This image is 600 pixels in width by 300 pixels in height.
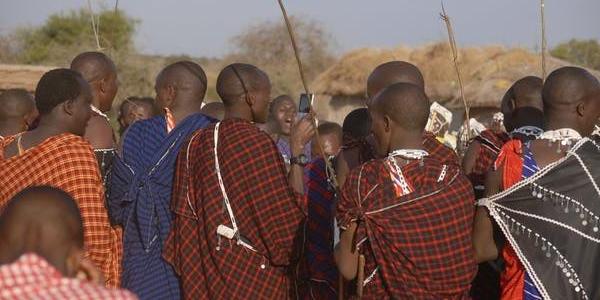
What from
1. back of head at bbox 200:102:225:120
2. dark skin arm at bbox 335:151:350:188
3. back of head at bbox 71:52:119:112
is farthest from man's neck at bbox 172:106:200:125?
back of head at bbox 200:102:225:120

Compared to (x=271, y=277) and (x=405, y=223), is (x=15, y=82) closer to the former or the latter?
(x=271, y=277)

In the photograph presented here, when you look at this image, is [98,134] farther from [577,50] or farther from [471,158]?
[577,50]

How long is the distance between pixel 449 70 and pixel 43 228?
15844 millimetres

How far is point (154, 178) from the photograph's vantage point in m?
5.09

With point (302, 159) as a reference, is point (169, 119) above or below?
above

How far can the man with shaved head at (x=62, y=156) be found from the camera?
453cm

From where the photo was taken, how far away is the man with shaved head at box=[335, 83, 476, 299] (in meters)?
3.96

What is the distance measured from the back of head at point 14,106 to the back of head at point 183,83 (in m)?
1.23

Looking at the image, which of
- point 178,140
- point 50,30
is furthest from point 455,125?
point 50,30

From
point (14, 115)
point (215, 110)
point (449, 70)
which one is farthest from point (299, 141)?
point (449, 70)

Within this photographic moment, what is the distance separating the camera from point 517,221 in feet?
13.5

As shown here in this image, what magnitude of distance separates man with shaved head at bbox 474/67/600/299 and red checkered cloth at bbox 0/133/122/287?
179 cm

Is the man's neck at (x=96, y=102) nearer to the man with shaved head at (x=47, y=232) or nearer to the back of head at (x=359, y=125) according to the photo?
the back of head at (x=359, y=125)

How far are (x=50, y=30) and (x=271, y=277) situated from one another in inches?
1047
